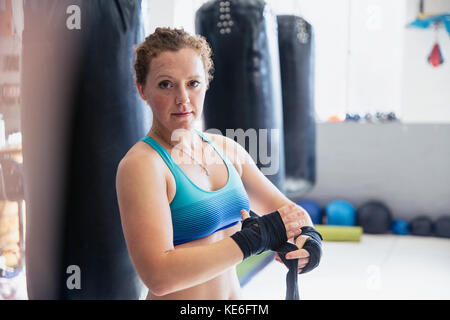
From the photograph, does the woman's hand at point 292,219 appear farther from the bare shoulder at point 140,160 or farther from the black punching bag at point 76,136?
the black punching bag at point 76,136

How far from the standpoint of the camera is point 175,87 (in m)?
0.75

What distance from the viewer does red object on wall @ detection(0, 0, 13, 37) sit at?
101 cm

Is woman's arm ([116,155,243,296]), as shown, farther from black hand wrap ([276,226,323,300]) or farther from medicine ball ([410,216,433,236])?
medicine ball ([410,216,433,236])

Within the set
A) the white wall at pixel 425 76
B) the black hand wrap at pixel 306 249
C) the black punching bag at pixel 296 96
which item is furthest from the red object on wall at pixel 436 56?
the black hand wrap at pixel 306 249

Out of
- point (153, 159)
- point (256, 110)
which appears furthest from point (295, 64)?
point (153, 159)

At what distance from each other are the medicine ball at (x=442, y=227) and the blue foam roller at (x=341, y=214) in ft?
2.37

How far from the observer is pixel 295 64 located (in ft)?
7.70

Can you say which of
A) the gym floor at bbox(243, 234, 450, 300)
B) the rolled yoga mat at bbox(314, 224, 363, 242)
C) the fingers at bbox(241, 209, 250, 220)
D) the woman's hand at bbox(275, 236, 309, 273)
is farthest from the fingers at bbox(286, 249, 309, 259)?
the rolled yoga mat at bbox(314, 224, 363, 242)

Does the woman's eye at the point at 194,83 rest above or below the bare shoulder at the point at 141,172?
above

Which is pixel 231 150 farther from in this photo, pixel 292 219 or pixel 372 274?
pixel 372 274

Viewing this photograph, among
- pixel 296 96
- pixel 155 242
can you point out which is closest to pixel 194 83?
pixel 155 242

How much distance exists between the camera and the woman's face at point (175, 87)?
0.75 m

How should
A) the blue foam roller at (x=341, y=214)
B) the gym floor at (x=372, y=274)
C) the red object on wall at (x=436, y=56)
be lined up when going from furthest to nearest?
the blue foam roller at (x=341, y=214) < the red object on wall at (x=436, y=56) < the gym floor at (x=372, y=274)

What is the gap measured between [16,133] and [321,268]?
2.44 m
